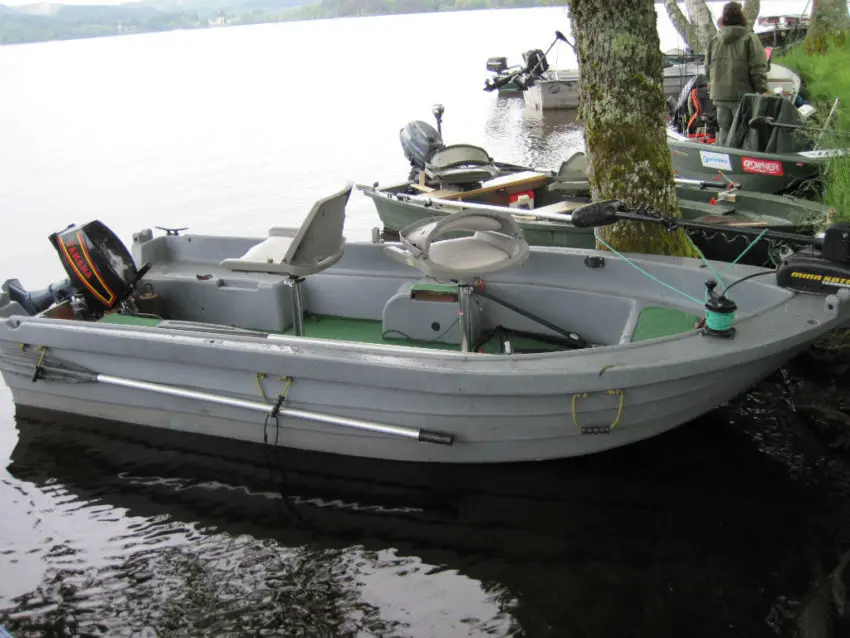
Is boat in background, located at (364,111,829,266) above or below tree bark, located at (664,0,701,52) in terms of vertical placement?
below

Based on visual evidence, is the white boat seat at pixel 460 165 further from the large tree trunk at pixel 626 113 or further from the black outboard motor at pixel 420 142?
the large tree trunk at pixel 626 113

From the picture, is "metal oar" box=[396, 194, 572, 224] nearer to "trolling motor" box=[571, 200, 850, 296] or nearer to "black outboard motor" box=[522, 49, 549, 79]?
"trolling motor" box=[571, 200, 850, 296]

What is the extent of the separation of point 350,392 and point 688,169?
15.3 ft

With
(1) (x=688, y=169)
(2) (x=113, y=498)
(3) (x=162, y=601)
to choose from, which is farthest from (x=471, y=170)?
(3) (x=162, y=601)

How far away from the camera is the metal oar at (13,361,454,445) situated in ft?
13.3

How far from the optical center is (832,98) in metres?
8.79

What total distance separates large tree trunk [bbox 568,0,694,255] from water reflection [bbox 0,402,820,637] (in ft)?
4.58

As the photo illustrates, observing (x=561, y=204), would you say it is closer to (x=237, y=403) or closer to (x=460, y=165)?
(x=460, y=165)

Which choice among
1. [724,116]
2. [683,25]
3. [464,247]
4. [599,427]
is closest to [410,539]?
[599,427]

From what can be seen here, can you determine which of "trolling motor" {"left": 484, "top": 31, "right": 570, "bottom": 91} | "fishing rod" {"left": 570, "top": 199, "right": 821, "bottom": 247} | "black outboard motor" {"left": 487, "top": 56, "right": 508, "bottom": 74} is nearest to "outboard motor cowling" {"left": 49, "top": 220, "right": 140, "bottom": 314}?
"fishing rod" {"left": 570, "top": 199, "right": 821, "bottom": 247}

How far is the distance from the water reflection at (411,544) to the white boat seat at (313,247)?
1043 millimetres

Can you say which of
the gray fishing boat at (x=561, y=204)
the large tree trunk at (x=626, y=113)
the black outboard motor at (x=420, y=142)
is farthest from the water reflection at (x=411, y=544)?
the black outboard motor at (x=420, y=142)

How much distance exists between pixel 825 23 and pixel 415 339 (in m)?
11.3

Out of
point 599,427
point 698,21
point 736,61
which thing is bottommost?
point 599,427
